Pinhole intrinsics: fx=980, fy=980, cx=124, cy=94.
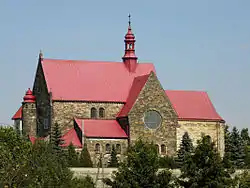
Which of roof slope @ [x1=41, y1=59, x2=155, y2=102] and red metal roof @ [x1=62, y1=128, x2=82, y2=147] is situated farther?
roof slope @ [x1=41, y1=59, x2=155, y2=102]

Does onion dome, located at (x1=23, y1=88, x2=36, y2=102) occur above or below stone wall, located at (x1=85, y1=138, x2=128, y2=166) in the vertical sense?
above

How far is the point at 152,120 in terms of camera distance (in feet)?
285

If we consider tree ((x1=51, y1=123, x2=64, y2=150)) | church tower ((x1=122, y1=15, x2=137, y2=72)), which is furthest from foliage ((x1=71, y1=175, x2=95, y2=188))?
church tower ((x1=122, y1=15, x2=137, y2=72))

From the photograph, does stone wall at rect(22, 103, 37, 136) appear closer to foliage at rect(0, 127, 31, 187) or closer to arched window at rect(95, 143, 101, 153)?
arched window at rect(95, 143, 101, 153)

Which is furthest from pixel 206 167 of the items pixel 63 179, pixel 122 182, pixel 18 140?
pixel 18 140

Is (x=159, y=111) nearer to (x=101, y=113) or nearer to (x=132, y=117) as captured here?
(x=132, y=117)

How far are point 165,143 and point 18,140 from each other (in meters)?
18.6

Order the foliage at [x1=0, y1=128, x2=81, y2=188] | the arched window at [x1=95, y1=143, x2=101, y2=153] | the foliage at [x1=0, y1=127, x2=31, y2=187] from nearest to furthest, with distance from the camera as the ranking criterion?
1. the foliage at [x1=0, y1=128, x2=81, y2=188]
2. the foliage at [x1=0, y1=127, x2=31, y2=187]
3. the arched window at [x1=95, y1=143, x2=101, y2=153]

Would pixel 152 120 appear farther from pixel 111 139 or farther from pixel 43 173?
pixel 43 173

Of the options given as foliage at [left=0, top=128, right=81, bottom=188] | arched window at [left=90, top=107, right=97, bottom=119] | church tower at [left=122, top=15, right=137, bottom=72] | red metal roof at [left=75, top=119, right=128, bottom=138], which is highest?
church tower at [left=122, top=15, right=137, bottom=72]

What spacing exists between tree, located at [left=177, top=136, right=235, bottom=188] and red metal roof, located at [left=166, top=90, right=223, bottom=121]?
34155 millimetres

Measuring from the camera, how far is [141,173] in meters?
54.9

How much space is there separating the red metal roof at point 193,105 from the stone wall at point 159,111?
89.2 inches

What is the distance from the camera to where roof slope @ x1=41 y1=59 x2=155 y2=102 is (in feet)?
290
